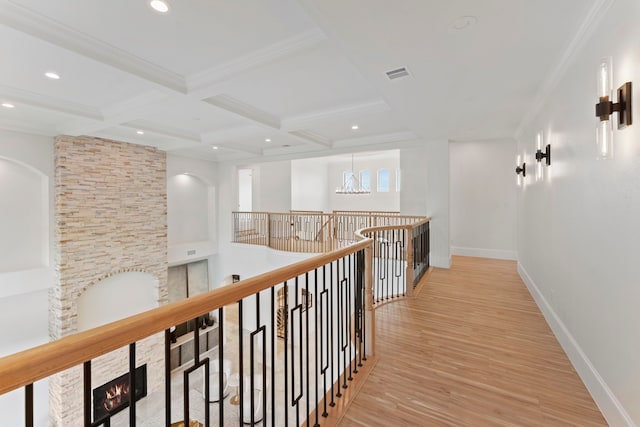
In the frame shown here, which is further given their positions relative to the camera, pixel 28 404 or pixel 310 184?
pixel 310 184

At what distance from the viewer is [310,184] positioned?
41.3ft

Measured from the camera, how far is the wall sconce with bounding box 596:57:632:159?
5.26ft

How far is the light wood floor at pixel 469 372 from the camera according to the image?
6.23 feet

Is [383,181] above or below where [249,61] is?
below

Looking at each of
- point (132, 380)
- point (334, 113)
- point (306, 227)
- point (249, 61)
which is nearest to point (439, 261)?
point (334, 113)

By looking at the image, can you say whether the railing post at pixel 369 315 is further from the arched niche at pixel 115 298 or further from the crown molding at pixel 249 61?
the arched niche at pixel 115 298

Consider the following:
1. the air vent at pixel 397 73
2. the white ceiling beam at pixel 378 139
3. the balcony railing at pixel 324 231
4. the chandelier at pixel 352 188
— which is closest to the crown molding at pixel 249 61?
the air vent at pixel 397 73

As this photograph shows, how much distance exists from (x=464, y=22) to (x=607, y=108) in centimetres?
114

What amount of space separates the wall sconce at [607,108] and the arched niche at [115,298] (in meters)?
8.71

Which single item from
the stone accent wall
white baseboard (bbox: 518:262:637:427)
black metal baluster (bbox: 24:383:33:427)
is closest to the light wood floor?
white baseboard (bbox: 518:262:637:427)

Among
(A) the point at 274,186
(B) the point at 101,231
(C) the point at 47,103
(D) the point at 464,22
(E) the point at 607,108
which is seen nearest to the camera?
(E) the point at 607,108

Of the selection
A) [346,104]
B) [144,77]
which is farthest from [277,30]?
[346,104]

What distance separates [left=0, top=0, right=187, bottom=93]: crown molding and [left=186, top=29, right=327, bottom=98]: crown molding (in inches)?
9.3

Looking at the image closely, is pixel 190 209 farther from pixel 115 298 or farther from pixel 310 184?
pixel 310 184
